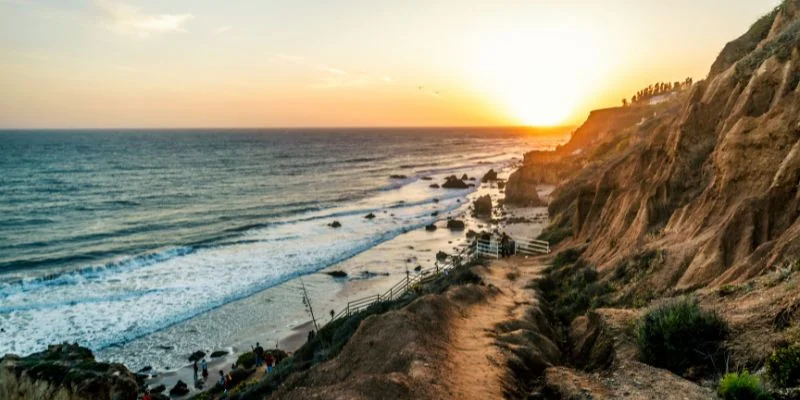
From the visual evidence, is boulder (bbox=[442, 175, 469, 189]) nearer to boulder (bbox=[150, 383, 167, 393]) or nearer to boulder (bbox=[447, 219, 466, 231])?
boulder (bbox=[447, 219, 466, 231])

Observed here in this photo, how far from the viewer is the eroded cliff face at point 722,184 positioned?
13.7 m

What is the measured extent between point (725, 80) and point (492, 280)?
540 inches

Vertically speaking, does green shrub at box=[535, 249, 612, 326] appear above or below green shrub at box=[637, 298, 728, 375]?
below

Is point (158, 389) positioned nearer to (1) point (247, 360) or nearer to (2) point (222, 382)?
(2) point (222, 382)

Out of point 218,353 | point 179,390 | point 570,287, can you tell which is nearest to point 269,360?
point 179,390

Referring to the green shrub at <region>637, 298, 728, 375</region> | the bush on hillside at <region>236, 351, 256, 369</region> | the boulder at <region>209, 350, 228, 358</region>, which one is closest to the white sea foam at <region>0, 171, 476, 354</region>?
the boulder at <region>209, 350, 228, 358</region>

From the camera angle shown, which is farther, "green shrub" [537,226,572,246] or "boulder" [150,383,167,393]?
"green shrub" [537,226,572,246]

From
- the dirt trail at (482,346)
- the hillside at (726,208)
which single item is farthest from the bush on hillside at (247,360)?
the hillside at (726,208)

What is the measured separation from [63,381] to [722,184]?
24.9m

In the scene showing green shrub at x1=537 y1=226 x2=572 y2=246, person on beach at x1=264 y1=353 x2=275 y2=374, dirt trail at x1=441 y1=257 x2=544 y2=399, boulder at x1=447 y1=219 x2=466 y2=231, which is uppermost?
dirt trail at x1=441 y1=257 x2=544 y2=399

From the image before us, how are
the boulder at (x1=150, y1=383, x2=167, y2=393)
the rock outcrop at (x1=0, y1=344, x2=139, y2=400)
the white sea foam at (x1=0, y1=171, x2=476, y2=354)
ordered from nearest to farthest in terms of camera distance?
the rock outcrop at (x1=0, y1=344, x2=139, y2=400) → the boulder at (x1=150, y1=383, x2=167, y2=393) → the white sea foam at (x1=0, y1=171, x2=476, y2=354)

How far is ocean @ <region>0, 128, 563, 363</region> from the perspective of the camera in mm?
29172

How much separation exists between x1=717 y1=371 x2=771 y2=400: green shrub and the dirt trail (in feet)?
13.1

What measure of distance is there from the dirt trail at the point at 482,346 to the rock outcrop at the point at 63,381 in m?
13.7
